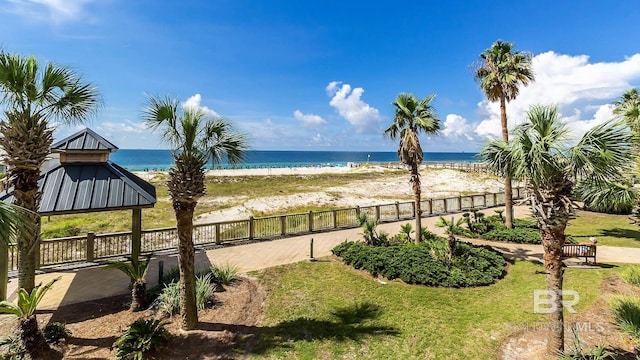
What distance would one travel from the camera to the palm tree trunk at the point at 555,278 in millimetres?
5336

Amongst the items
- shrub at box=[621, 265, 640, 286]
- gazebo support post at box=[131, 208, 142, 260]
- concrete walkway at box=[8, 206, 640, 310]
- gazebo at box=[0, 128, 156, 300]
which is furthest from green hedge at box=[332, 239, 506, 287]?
gazebo at box=[0, 128, 156, 300]

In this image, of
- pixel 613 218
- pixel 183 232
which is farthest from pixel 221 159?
pixel 613 218

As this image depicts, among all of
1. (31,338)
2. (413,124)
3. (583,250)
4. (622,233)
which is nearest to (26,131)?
(31,338)

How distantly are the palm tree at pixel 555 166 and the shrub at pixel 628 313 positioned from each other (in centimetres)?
83

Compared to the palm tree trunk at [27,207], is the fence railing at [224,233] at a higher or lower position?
lower

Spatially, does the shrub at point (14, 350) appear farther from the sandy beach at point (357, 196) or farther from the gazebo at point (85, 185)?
the sandy beach at point (357, 196)

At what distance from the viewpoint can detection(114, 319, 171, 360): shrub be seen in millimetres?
5840

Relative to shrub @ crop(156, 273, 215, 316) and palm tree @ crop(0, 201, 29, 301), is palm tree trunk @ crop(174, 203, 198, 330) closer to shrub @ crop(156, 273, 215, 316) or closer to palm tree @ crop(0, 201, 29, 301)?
shrub @ crop(156, 273, 215, 316)

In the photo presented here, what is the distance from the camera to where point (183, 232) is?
6.62m

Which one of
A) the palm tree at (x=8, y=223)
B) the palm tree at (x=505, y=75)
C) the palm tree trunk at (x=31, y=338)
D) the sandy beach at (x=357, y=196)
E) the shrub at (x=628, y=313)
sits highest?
the palm tree at (x=505, y=75)

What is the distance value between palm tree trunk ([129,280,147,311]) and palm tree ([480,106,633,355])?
29.8ft

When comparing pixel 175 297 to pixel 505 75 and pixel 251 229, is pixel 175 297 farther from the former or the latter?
pixel 505 75

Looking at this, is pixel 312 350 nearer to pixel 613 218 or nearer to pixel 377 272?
pixel 377 272

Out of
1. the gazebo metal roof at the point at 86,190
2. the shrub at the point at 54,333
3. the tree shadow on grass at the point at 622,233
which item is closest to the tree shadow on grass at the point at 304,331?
the shrub at the point at 54,333
